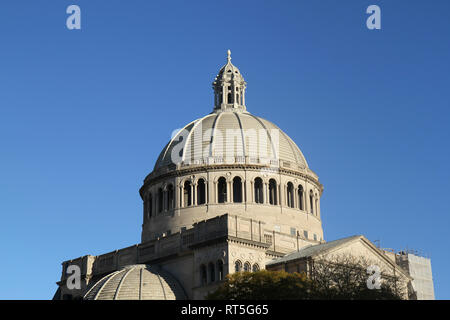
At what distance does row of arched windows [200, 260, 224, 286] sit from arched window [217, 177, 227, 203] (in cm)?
1353

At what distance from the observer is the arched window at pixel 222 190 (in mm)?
79312

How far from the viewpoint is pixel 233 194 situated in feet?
262

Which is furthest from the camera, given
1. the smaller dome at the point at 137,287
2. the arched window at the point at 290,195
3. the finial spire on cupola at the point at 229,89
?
the finial spire on cupola at the point at 229,89

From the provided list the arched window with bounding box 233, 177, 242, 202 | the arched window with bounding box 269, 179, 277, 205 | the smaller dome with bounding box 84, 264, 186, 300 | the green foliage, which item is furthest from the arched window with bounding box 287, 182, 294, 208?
the green foliage

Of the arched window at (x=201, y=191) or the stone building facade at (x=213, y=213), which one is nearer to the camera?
the stone building facade at (x=213, y=213)

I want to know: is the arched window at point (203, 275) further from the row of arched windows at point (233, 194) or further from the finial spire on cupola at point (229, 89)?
the finial spire on cupola at point (229, 89)

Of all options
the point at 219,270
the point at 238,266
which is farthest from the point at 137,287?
the point at 238,266

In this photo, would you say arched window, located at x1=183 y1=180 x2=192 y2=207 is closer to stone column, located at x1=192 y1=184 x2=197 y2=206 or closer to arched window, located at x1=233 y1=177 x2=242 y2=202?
stone column, located at x1=192 y1=184 x2=197 y2=206

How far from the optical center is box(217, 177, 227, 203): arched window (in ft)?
260

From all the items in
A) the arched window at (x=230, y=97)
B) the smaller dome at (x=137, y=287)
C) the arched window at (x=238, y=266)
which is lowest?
the smaller dome at (x=137, y=287)

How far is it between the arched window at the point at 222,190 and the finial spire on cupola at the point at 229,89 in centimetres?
1510

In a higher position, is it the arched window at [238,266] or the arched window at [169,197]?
the arched window at [169,197]

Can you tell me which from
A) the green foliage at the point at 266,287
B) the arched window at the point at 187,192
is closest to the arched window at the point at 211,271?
the green foliage at the point at 266,287
